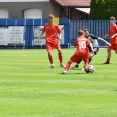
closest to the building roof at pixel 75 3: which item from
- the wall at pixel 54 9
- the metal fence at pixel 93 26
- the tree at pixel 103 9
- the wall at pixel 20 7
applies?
the wall at pixel 54 9

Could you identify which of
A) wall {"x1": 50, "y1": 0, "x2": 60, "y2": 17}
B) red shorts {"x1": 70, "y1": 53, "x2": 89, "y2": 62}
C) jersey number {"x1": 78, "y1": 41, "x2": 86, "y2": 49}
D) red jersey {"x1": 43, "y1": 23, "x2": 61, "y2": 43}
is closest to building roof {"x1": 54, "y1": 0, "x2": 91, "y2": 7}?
wall {"x1": 50, "y1": 0, "x2": 60, "y2": 17}

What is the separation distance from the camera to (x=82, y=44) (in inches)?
809

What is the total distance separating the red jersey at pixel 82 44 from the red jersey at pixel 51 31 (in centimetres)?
337

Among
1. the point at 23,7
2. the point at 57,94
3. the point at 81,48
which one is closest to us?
→ the point at 57,94

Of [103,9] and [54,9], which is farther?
[54,9]

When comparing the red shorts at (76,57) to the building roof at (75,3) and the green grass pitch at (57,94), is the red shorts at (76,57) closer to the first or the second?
the green grass pitch at (57,94)

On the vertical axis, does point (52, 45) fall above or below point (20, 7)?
below

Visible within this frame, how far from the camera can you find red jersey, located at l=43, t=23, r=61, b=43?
23.9m

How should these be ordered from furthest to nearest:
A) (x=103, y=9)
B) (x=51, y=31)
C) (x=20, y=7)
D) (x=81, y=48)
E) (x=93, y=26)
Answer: (x=20, y=7), (x=103, y=9), (x=93, y=26), (x=51, y=31), (x=81, y=48)

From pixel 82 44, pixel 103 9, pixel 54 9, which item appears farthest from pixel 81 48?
pixel 54 9

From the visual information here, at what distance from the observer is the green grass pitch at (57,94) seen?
38.8ft

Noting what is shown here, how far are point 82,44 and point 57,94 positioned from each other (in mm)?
6353

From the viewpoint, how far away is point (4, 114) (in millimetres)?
11492

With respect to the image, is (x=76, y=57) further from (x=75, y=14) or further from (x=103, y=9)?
(x=75, y=14)
